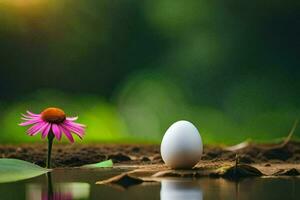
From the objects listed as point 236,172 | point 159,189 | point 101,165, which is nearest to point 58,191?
point 159,189

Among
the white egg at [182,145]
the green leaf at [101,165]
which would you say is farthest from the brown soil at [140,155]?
the white egg at [182,145]

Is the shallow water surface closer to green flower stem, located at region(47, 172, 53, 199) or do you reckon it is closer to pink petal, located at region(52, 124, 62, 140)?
green flower stem, located at region(47, 172, 53, 199)

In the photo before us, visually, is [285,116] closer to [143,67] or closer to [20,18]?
[143,67]

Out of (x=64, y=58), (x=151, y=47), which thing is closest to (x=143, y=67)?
(x=151, y=47)

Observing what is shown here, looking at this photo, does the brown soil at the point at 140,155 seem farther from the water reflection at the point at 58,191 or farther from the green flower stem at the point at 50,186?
the water reflection at the point at 58,191

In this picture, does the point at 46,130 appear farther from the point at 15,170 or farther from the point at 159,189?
the point at 159,189
